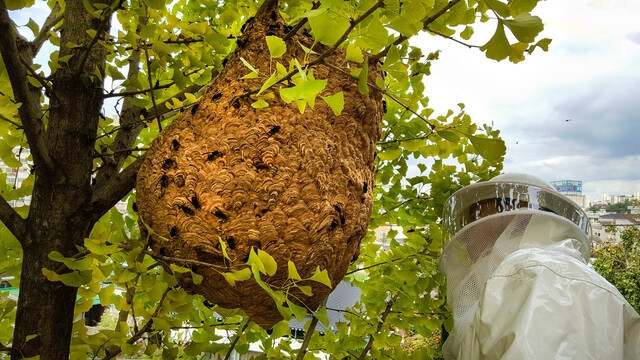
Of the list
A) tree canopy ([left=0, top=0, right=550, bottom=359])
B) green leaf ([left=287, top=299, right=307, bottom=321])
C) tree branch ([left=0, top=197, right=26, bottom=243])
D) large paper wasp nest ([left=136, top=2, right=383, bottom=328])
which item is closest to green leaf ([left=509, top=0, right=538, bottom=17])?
tree canopy ([left=0, top=0, right=550, bottom=359])

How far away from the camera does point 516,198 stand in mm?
1102

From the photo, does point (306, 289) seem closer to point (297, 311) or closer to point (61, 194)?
point (297, 311)

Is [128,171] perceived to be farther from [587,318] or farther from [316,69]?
[587,318]

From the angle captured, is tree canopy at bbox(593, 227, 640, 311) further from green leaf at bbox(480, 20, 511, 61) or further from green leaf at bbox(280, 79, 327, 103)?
green leaf at bbox(280, 79, 327, 103)

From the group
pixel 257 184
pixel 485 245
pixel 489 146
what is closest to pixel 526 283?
pixel 485 245

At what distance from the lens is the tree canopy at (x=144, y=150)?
1.48ft

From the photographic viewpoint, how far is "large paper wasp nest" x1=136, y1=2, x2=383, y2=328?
54 cm

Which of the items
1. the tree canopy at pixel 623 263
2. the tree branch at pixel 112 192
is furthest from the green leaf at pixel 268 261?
the tree canopy at pixel 623 263

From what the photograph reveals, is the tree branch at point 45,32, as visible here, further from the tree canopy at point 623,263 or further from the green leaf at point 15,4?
the tree canopy at point 623,263

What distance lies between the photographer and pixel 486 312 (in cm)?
86

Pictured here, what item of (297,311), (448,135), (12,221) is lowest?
(297,311)

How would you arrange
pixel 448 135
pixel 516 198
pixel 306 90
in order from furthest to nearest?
1. pixel 516 198
2. pixel 448 135
3. pixel 306 90

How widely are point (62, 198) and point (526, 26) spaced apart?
71 cm

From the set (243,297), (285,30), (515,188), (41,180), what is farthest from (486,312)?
(41,180)
